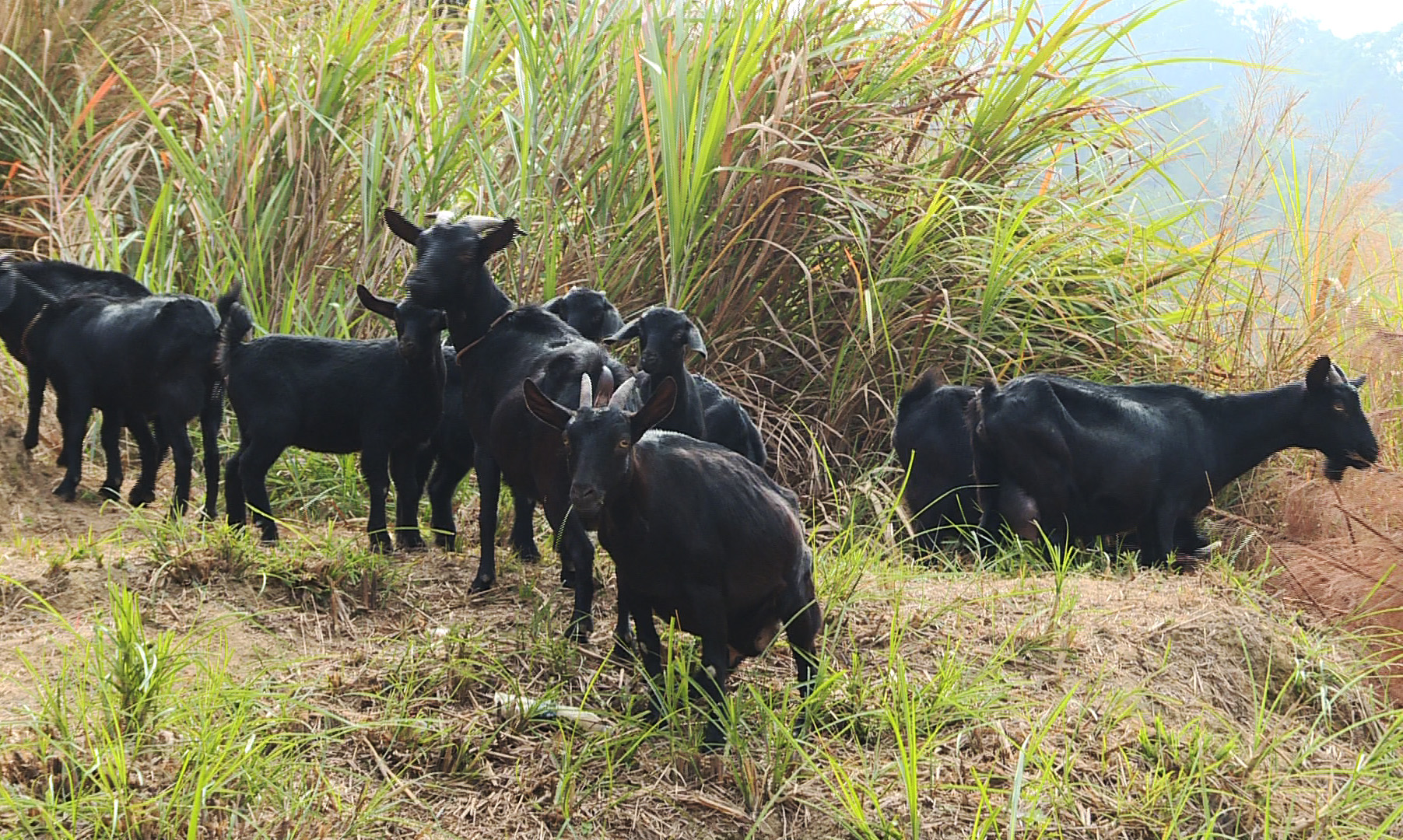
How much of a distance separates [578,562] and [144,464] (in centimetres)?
252

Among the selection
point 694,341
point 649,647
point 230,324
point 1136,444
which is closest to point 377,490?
point 230,324

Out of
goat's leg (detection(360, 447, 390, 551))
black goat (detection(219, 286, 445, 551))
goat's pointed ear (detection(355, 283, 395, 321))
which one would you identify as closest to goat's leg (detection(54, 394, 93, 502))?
black goat (detection(219, 286, 445, 551))

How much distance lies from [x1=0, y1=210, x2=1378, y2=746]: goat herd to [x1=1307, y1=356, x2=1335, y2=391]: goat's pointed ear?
0.02m

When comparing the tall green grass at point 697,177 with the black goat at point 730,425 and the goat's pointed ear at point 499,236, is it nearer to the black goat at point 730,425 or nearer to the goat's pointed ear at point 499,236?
the black goat at point 730,425

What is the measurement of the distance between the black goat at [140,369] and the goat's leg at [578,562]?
1841 mm

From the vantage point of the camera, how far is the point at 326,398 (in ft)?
16.8

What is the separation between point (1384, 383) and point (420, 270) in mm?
5614

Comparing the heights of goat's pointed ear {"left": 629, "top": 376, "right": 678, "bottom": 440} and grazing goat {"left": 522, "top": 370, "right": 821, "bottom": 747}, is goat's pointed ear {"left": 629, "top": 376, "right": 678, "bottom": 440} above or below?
above

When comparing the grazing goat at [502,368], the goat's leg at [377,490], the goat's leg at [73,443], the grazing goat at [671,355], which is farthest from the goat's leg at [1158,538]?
the goat's leg at [73,443]

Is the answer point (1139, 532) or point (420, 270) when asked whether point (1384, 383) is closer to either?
point (1139, 532)

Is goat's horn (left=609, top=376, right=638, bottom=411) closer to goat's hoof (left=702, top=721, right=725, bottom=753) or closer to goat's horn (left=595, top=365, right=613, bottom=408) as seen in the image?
goat's horn (left=595, top=365, right=613, bottom=408)

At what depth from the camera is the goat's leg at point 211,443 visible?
5.44m

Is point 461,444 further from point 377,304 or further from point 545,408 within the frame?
point 545,408

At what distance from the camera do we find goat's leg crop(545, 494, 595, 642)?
419 centimetres
